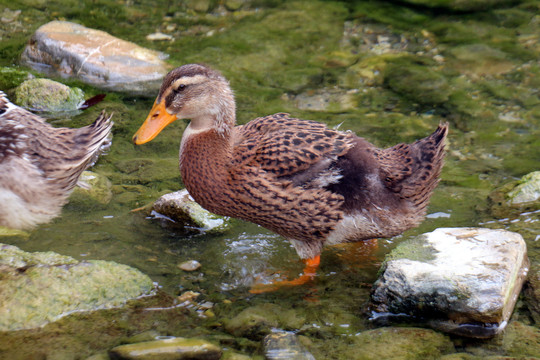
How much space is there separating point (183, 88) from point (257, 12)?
213 inches

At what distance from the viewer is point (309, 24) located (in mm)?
9812

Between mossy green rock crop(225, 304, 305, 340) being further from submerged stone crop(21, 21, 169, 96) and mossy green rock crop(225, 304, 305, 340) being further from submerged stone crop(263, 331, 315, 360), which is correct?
submerged stone crop(21, 21, 169, 96)

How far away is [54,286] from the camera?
14.9ft

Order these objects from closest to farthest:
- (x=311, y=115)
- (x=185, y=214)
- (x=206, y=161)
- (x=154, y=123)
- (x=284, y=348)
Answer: (x=284, y=348) < (x=206, y=161) < (x=154, y=123) < (x=185, y=214) < (x=311, y=115)

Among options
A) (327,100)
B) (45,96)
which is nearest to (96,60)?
(45,96)

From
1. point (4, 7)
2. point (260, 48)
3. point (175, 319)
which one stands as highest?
point (4, 7)

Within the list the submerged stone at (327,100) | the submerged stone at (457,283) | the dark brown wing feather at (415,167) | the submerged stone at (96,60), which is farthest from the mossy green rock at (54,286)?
the submerged stone at (327,100)

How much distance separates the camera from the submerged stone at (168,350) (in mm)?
3938

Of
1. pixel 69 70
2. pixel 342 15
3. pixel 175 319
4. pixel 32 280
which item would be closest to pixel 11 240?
Result: pixel 32 280

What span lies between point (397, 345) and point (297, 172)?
1.55 meters

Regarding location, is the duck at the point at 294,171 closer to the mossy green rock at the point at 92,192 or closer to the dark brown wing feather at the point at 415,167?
the dark brown wing feather at the point at 415,167

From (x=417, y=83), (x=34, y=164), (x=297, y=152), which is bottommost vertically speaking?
(x=417, y=83)

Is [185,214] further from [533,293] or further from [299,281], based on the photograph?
[533,293]

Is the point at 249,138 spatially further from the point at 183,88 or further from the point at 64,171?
the point at 64,171
